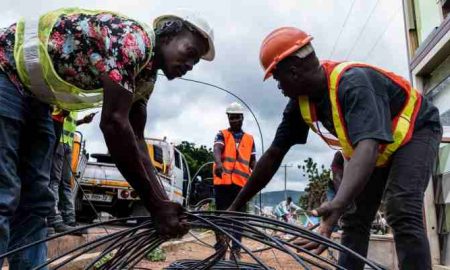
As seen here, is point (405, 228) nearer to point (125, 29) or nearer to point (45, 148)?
point (125, 29)

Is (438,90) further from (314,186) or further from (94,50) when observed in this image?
(314,186)

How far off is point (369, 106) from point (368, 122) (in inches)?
2.9

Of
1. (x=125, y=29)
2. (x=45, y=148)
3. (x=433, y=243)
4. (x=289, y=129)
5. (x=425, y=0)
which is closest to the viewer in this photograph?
(x=125, y=29)

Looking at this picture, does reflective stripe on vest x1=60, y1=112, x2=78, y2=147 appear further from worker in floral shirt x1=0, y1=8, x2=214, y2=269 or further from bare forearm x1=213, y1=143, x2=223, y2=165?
worker in floral shirt x1=0, y1=8, x2=214, y2=269

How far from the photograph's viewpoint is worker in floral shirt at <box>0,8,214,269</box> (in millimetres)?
2096

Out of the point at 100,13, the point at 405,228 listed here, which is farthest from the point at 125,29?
the point at 405,228

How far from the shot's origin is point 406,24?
5469 mm

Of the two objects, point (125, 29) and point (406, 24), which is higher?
point (406, 24)

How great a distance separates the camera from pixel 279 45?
2439 millimetres

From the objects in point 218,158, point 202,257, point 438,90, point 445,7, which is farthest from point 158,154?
point 445,7

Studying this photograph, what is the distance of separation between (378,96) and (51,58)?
Result: 1404 millimetres

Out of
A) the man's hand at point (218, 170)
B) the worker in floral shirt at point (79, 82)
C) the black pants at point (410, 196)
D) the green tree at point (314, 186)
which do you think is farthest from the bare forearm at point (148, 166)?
the green tree at point (314, 186)

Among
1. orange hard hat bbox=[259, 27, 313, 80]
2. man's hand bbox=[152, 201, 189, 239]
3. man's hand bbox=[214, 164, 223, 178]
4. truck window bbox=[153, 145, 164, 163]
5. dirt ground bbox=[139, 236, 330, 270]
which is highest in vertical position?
truck window bbox=[153, 145, 164, 163]

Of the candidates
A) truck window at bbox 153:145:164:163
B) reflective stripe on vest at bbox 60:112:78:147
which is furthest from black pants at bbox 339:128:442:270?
truck window at bbox 153:145:164:163
